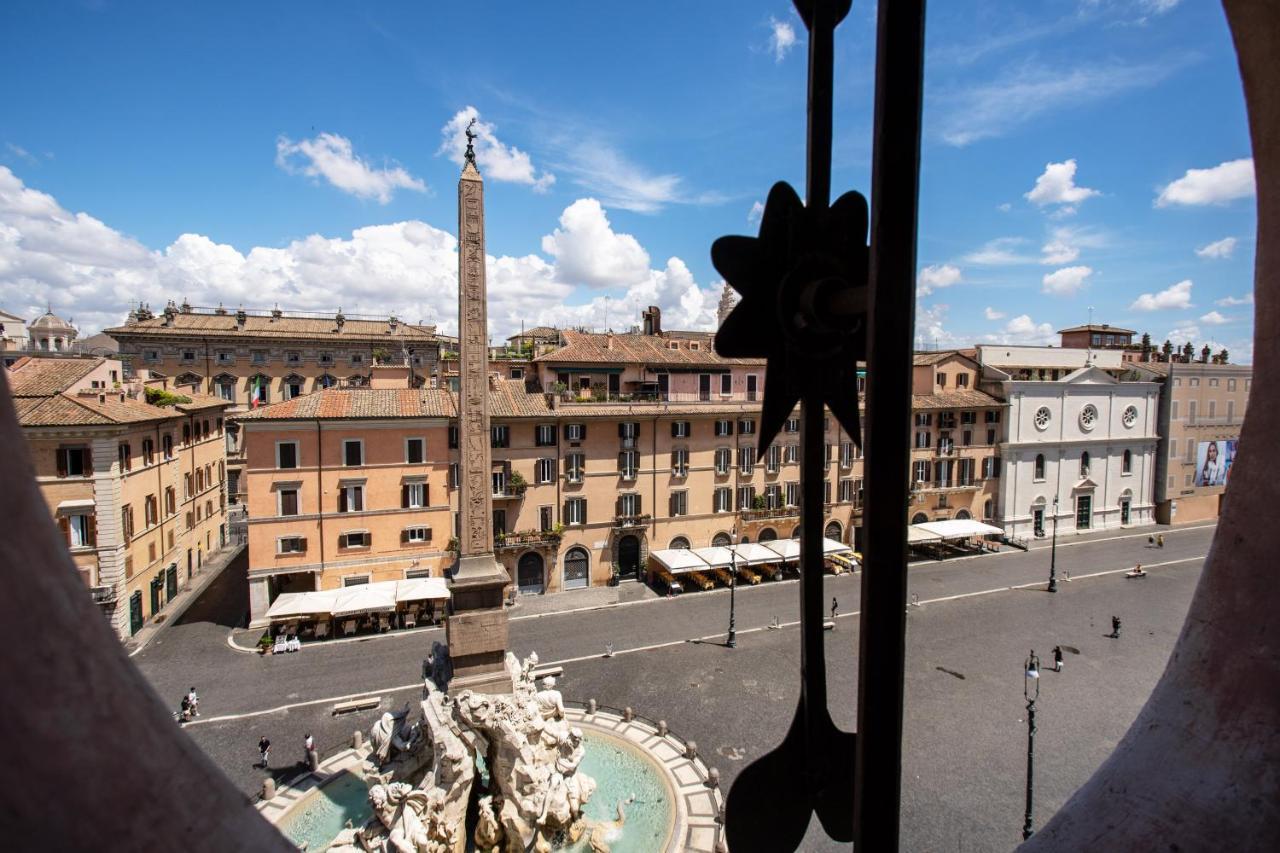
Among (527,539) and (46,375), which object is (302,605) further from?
(46,375)

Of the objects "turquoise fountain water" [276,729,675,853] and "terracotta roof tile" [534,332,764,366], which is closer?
"turquoise fountain water" [276,729,675,853]

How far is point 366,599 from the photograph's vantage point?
22797mm

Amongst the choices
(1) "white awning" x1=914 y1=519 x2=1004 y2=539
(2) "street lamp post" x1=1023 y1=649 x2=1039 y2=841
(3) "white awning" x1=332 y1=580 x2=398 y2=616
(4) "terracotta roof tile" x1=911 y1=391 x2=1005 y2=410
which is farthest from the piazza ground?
(4) "terracotta roof tile" x1=911 y1=391 x2=1005 y2=410

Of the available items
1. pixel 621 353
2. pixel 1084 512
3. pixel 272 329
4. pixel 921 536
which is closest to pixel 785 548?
pixel 921 536

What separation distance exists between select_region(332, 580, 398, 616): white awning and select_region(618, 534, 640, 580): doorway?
9.76m

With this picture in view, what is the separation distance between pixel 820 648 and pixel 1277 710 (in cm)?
111

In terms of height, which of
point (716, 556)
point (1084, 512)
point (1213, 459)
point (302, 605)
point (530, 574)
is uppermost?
point (1213, 459)

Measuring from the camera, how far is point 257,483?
2353cm

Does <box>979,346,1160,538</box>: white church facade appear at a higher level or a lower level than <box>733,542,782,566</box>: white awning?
higher

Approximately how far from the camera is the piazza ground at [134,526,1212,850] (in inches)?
553

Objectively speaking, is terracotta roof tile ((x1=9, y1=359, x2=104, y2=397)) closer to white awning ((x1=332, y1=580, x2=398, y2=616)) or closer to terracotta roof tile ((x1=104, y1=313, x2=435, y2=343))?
white awning ((x1=332, y1=580, x2=398, y2=616))

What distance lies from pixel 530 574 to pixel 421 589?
5087mm

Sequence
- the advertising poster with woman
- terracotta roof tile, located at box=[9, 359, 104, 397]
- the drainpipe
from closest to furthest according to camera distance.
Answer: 1. the drainpipe
2. terracotta roof tile, located at box=[9, 359, 104, 397]
3. the advertising poster with woman

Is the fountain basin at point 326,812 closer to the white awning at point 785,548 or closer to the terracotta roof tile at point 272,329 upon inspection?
the white awning at point 785,548
